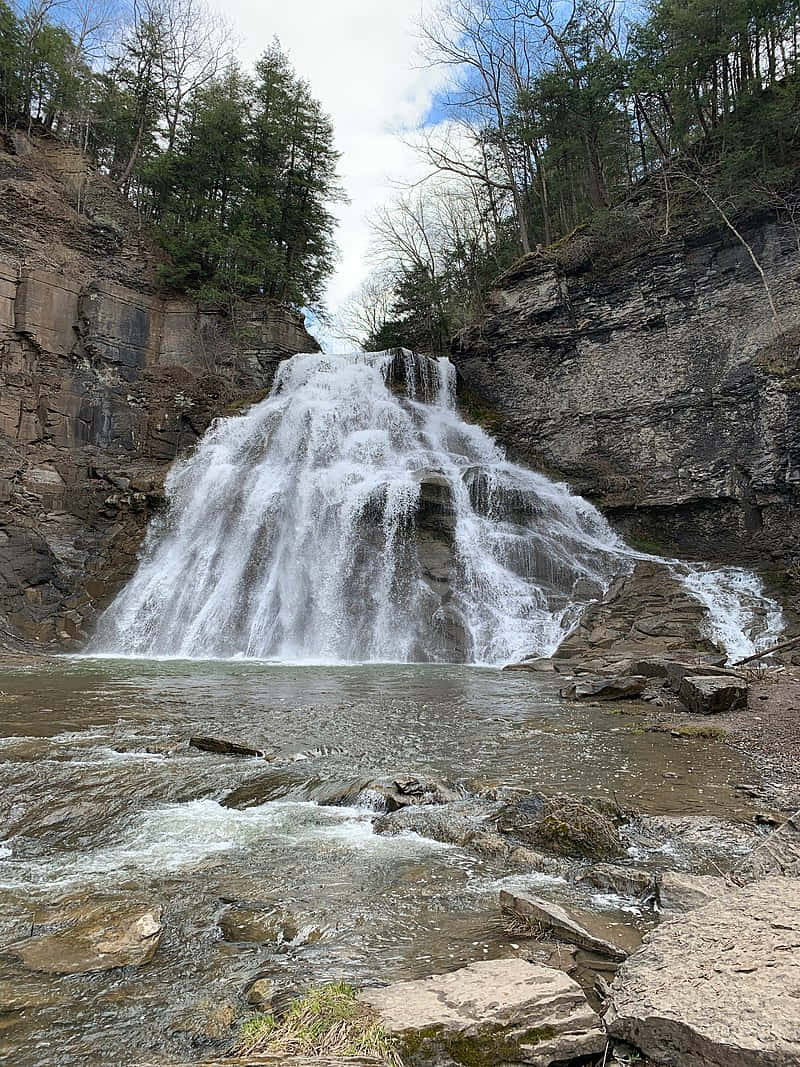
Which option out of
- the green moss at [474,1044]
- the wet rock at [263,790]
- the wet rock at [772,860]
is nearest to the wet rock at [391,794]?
the wet rock at [263,790]

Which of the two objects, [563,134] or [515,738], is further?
[563,134]

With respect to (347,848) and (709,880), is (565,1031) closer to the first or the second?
(709,880)

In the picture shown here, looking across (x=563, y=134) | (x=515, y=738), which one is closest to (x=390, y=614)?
(x=515, y=738)

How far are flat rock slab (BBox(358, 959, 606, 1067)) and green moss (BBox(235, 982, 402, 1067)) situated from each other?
0.17ft

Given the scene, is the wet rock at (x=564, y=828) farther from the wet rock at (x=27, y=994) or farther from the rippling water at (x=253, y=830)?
the wet rock at (x=27, y=994)

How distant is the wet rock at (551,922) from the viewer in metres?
2.70

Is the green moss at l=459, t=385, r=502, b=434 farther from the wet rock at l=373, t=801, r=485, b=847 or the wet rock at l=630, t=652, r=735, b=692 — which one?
the wet rock at l=373, t=801, r=485, b=847

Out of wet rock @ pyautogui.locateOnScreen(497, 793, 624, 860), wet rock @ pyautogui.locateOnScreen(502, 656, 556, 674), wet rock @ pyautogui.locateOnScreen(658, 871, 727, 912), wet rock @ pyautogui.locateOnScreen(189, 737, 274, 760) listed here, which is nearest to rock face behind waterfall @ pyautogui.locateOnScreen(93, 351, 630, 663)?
wet rock @ pyautogui.locateOnScreen(502, 656, 556, 674)

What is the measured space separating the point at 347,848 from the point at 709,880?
2058mm

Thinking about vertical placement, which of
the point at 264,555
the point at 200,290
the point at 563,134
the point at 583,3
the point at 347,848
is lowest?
the point at 347,848

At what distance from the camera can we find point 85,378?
22875 millimetres

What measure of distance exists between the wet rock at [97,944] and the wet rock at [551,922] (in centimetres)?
161

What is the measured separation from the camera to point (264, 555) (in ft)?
59.4

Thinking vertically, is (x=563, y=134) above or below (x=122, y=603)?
above
